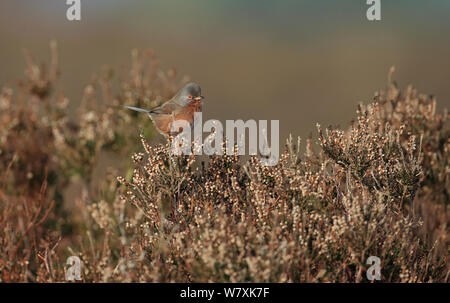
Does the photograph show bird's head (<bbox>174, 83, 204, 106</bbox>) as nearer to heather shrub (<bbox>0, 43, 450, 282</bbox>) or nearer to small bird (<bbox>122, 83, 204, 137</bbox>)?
small bird (<bbox>122, 83, 204, 137</bbox>)

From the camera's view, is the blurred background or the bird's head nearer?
the bird's head

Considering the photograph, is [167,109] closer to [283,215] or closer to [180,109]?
[180,109]

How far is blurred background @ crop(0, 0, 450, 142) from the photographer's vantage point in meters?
44.4

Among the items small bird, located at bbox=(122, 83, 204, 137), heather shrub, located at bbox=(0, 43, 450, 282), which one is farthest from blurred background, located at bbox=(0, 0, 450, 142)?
small bird, located at bbox=(122, 83, 204, 137)

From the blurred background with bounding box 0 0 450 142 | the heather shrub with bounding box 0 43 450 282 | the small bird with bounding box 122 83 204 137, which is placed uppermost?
the blurred background with bounding box 0 0 450 142

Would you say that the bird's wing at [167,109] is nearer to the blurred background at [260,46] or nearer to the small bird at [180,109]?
the small bird at [180,109]

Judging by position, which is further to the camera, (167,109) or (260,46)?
(260,46)

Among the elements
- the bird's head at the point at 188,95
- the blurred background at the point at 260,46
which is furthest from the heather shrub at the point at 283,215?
the blurred background at the point at 260,46

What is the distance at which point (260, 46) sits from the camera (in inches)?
2292

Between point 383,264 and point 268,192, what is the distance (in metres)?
1.62

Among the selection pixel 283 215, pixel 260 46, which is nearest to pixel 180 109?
pixel 283 215

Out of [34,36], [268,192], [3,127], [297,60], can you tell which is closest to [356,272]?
[268,192]

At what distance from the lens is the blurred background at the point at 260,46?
4444 cm
